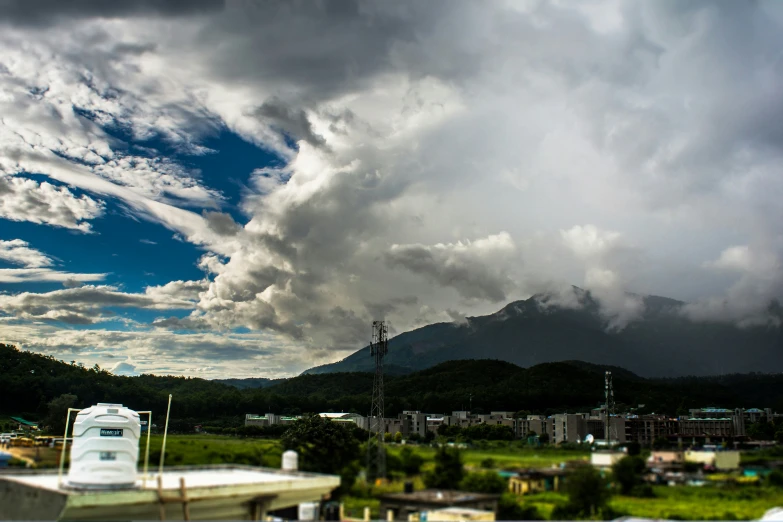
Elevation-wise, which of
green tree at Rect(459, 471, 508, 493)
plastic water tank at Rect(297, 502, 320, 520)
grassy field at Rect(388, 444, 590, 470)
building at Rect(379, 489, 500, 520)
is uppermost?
grassy field at Rect(388, 444, 590, 470)

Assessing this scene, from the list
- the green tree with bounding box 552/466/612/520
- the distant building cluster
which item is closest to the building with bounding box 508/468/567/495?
the green tree with bounding box 552/466/612/520

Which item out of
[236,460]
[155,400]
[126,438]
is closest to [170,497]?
[126,438]

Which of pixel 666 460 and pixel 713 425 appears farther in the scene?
pixel 713 425

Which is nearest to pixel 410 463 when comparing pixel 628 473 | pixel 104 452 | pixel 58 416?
pixel 628 473

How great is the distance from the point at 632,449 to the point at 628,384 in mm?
67250

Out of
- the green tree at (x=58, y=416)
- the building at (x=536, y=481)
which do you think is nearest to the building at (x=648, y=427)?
the building at (x=536, y=481)

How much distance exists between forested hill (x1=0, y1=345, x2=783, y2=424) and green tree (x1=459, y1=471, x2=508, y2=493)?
48.3m

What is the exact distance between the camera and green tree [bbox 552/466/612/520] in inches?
677

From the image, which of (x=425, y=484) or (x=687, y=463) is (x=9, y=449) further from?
(x=687, y=463)

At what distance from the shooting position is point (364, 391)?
91688mm

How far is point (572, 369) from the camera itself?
97312mm

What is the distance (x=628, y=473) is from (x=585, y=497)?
6.82ft

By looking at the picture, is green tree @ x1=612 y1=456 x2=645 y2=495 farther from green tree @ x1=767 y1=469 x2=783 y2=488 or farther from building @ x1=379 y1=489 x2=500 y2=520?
building @ x1=379 y1=489 x2=500 y2=520

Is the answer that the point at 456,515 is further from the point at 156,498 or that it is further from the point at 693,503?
the point at 156,498
